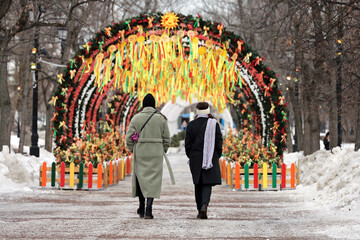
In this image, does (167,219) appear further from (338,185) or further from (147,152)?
(338,185)

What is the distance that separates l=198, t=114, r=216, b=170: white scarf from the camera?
9.73 meters

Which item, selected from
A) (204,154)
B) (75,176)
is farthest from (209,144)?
(75,176)

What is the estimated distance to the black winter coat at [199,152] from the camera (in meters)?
9.76

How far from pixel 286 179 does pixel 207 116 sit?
6.51 m

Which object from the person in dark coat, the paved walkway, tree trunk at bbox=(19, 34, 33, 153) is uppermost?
tree trunk at bbox=(19, 34, 33, 153)

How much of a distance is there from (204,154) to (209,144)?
17 centimetres

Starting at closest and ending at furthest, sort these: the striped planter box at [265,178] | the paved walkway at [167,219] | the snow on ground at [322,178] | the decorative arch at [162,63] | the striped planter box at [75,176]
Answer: the paved walkway at [167,219], the snow on ground at [322,178], the striped planter box at [75,176], the striped planter box at [265,178], the decorative arch at [162,63]

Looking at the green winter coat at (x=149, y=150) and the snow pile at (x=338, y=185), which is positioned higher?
the green winter coat at (x=149, y=150)

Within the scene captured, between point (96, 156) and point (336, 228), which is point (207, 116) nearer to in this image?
point (336, 228)

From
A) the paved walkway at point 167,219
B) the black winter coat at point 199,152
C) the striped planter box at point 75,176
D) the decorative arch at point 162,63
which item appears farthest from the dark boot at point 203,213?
the decorative arch at point 162,63

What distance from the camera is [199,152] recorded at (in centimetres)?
988

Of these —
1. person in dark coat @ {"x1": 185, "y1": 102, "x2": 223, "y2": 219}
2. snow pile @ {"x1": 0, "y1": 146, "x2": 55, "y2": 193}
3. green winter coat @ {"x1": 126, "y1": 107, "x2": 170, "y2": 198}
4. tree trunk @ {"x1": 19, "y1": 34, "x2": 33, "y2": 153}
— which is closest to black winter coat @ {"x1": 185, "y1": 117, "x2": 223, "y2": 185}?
person in dark coat @ {"x1": 185, "y1": 102, "x2": 223, "y2": 219}

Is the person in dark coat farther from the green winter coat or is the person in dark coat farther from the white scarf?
the green winter coat

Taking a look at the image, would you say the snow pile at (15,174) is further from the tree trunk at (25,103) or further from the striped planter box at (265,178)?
the tree trunk at (25,103)
